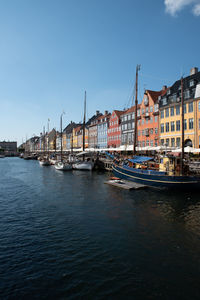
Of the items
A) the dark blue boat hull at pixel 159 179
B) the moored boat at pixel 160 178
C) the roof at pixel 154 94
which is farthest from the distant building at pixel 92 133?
the moored boat at pixel 160 178

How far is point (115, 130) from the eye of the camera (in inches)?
3162

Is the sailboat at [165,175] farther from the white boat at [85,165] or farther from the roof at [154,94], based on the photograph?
the roof at [154,94]

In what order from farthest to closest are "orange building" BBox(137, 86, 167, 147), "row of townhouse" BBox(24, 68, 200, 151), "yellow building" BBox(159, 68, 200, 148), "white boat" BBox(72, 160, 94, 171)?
"orange building" BBox(137, 86, 167, 147), "white boat" BBox(72, 160, 94, 171), "row of townhouse" BBox(24, 68, 200, 151), "yellow building" BBox(159, 68, 200, 148)

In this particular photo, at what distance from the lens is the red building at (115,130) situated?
3078 inches

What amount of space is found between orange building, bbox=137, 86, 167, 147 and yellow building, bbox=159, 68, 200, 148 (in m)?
2.54

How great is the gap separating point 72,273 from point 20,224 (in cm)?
717

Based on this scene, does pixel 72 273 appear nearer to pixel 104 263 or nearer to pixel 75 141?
pixel 104 263

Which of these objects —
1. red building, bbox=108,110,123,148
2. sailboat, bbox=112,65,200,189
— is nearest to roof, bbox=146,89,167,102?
red building, bbox=108,110,123,148

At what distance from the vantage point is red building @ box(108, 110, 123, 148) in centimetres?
7819

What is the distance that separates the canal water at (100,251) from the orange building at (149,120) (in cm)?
4085

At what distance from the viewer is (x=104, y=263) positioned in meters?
9.53

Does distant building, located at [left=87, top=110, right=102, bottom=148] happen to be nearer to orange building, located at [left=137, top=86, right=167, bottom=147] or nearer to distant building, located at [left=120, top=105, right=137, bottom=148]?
distant building, located at [left=120, top=105, right=137, bottom=148]

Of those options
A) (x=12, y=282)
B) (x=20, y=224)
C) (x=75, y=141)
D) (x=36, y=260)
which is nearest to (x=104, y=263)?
(x=36, y=260)

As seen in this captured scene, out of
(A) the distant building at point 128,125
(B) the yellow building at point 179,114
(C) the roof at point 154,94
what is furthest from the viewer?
(A) the distant building at point 128,125
